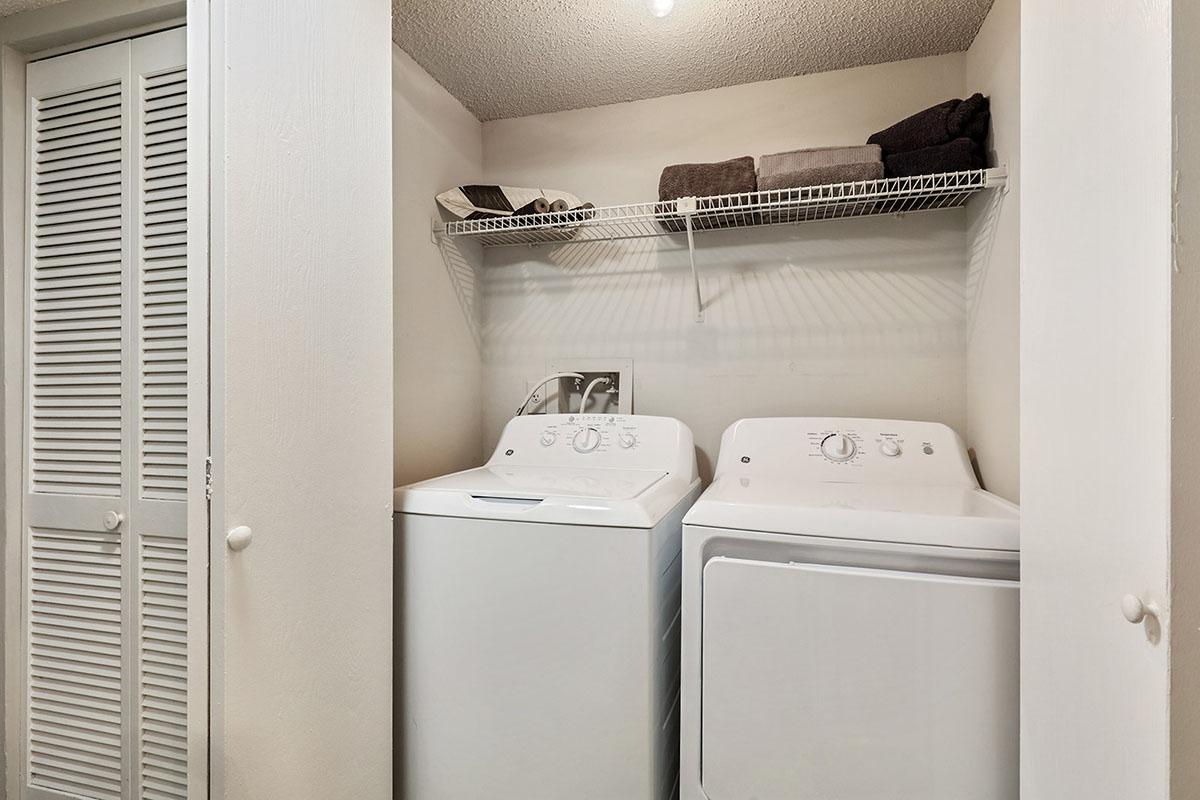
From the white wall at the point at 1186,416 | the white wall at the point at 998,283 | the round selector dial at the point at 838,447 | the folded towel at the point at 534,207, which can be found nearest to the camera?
the white wall at the point at 1186,416

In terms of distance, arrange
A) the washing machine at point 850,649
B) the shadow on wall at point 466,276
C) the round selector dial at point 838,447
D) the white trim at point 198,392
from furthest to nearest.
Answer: the shadow on wall at point 466,276, the round selector dial at point 838,447, the washing machine at point 850,649, the white trim at point 198,392

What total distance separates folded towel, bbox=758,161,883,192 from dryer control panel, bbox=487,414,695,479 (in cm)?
75

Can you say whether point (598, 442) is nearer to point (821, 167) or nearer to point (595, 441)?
point (595, 441)

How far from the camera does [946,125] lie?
5.01 ft

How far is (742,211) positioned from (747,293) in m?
0.31

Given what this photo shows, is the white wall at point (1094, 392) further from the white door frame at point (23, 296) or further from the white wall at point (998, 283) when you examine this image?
the white door frame at point (23, 296)

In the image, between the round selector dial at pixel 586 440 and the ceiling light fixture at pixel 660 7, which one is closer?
the ceiling light fixture at pixel 660 7

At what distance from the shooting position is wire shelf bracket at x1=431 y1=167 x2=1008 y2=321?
5.11ft

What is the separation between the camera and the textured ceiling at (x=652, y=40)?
1.57m

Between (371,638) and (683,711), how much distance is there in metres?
0.68

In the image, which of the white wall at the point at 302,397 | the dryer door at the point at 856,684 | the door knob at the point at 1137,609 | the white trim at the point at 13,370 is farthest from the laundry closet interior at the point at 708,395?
the white trim at the point at 13,370

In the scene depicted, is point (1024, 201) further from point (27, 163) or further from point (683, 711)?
point (27, 163)

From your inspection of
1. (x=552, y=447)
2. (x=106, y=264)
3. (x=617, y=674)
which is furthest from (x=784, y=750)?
(x=106, y=264)

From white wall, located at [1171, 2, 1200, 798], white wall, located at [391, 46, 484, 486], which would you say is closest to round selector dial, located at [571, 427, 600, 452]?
white wall, located at [391, 46, 484, 486]
